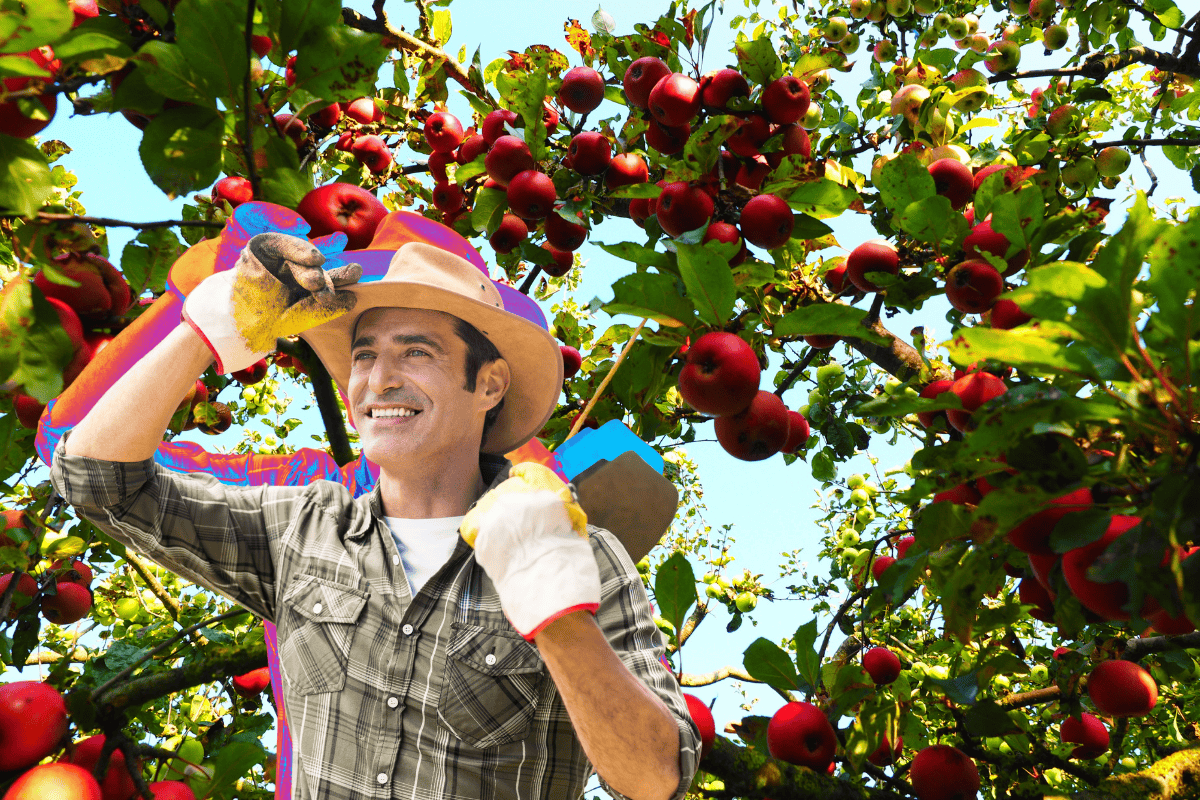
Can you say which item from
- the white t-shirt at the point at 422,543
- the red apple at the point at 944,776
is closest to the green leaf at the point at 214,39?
the white t-shirt at the point at 422,543

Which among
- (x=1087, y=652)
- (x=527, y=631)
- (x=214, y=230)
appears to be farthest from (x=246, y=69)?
(x=1087, y=652)

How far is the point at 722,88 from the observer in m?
2.29

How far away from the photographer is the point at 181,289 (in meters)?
1.82

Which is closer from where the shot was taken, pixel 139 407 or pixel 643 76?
pixel 139 407

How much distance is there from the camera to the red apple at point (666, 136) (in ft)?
8.18

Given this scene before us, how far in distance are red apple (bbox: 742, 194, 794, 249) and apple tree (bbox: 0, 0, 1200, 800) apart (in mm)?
10

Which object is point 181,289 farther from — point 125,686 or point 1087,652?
point 1087,652

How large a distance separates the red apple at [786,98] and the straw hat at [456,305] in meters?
0.89

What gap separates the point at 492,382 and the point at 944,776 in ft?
5.74

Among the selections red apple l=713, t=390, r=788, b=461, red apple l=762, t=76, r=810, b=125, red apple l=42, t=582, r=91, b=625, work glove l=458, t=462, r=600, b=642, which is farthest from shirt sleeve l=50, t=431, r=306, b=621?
red apple l=762, t=76, r=810, b=125

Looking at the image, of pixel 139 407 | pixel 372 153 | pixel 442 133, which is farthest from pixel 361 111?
pixel 139 407

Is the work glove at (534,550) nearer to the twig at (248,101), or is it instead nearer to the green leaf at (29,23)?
the twig at (248,101)

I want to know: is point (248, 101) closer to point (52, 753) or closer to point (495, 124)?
point (495, 124)

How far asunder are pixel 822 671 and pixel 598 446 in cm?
119
